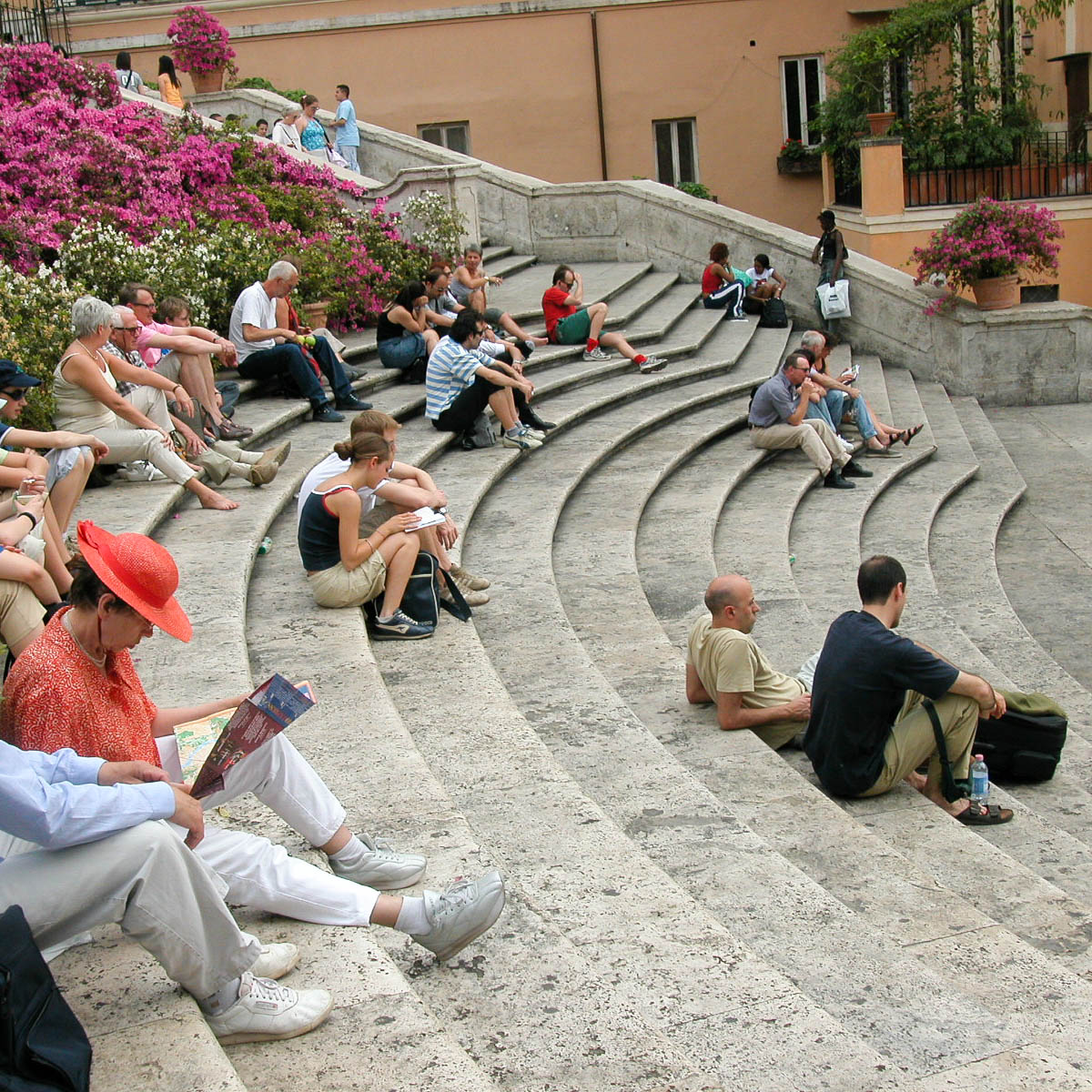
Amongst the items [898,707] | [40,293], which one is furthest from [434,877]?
[40,293]

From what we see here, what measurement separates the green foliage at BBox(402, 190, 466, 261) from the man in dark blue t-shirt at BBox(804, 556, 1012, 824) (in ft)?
34.9

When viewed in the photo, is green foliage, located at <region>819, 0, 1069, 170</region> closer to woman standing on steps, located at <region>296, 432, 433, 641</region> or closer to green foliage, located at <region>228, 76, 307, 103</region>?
green foliage, located at <region>228, 76, 307, 103</region>

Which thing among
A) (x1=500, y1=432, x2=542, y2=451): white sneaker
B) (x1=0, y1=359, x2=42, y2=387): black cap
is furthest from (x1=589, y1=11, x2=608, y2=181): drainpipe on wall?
(x1=0, y1=359, x2=42, y2=387): black cap

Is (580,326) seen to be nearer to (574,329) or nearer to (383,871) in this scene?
(574,329)

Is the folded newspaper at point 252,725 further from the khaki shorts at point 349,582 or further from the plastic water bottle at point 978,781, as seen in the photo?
the plastic water bottle at point 978,781

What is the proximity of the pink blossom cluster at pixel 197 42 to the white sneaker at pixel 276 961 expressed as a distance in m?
18.6

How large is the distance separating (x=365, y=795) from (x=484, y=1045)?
1.48 m

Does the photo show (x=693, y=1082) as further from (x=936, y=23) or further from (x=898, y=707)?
(x=936, y=23)

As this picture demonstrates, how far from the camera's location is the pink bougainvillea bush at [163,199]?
38.2 ft

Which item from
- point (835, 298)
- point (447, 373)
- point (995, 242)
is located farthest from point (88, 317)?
point (995, 242)

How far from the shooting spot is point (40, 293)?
32.1 ft

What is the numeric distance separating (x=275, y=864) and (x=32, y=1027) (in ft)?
3.50

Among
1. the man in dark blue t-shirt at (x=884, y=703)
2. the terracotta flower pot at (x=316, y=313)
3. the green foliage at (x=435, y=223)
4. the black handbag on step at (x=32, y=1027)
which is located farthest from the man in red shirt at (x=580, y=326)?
the black handbag on step at (x=32, y=1027)

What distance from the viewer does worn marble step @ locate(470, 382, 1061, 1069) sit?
3.94 meters
